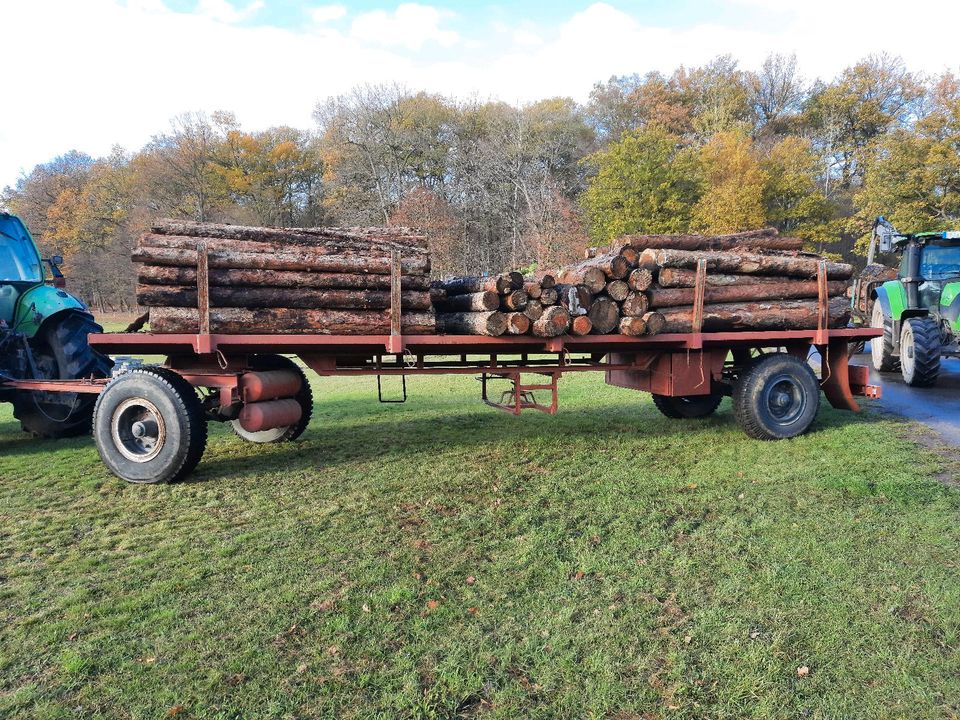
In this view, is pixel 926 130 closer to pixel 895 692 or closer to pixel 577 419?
pixel 577 419

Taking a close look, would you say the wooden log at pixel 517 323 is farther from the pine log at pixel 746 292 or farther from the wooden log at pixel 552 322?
the pine log at pixel 746 292

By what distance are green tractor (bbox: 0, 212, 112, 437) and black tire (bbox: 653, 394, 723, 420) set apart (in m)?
6.93

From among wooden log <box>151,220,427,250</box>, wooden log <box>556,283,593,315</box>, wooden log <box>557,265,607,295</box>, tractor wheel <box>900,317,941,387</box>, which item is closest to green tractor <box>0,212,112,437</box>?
wooden log <box>151,220,427,250</box>

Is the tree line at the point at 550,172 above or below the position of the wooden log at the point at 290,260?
above

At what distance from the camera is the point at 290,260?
5930 millimetres

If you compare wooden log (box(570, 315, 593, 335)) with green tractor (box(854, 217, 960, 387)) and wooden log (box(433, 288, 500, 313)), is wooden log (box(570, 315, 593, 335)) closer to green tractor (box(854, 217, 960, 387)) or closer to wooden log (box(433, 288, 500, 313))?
wooden log (box(433, 288, 500, 313))

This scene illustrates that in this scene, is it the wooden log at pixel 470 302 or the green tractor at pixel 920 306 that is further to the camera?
the green tractor at pixel 920 306

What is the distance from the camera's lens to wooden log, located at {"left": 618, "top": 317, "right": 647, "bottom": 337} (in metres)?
6.50

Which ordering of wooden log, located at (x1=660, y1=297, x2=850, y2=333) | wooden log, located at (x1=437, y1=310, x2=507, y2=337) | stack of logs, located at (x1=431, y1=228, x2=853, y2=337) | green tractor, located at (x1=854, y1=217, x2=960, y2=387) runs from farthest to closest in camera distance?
green tractor, located at (x1=854, y1=217, x2=960, y2=387) → wooden log, located at (x1=660, y1=297, x2=850, y2=333) → stack of logs, located at (x1=431, y1=228, x2=853, y2=337) → wooden log, located at (x1=437, y1=310, x2=507, y2=337)

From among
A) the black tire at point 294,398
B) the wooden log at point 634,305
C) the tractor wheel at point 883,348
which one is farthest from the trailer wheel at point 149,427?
the tractor wheel at point 883,348

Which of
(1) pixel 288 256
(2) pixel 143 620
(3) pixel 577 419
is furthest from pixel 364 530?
(3) pixel 577 419

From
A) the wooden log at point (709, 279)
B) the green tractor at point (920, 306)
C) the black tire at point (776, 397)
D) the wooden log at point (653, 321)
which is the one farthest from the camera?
the green tractor at point (920, 306)

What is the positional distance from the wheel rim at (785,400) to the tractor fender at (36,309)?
810 centimetres

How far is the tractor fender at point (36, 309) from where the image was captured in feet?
24.5
